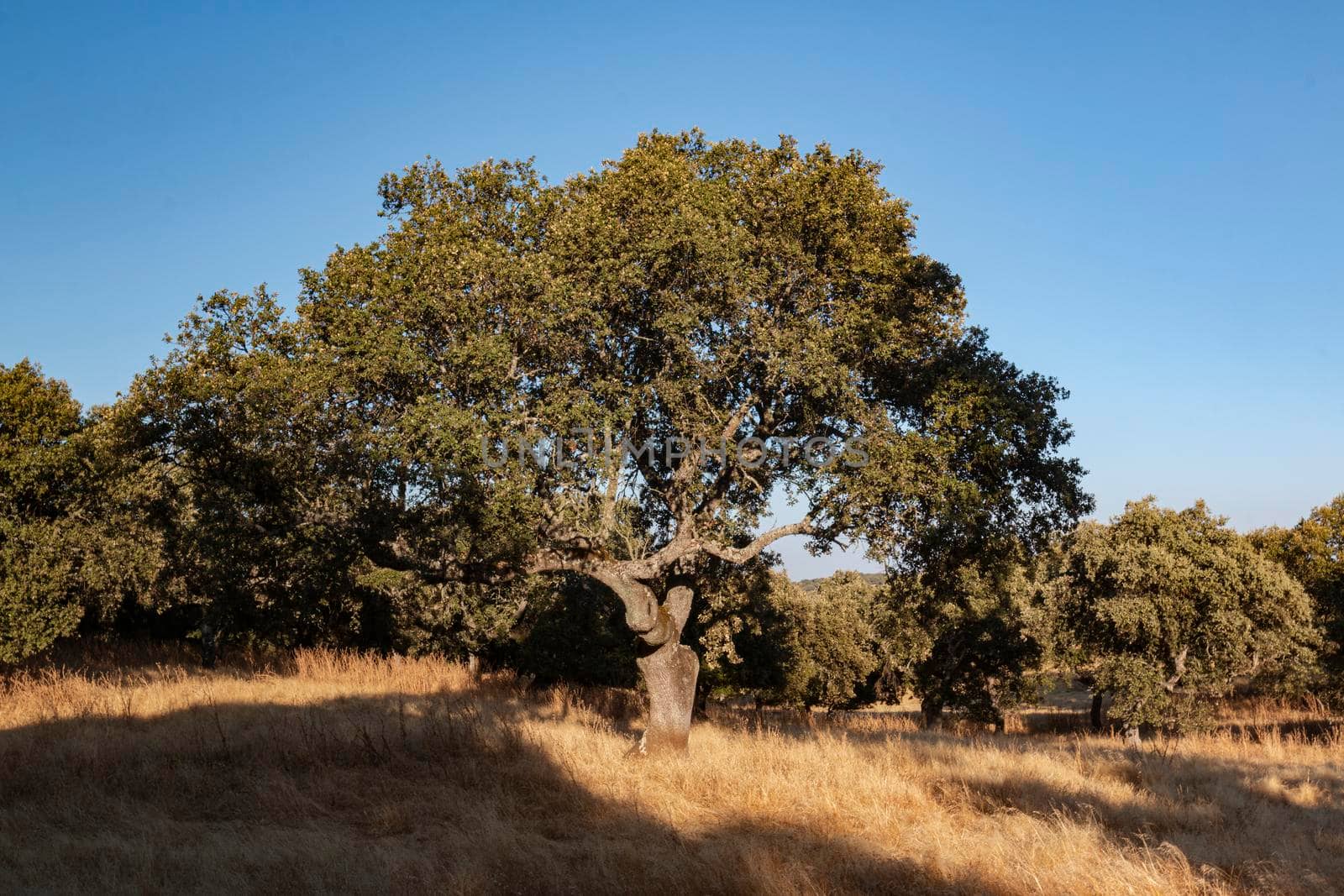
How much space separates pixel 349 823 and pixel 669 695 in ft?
19.9

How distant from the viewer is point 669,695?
49.8 ft

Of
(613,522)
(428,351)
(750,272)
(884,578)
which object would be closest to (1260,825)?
(884,578)

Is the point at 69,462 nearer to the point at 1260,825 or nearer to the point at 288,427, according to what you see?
the point at 288,427

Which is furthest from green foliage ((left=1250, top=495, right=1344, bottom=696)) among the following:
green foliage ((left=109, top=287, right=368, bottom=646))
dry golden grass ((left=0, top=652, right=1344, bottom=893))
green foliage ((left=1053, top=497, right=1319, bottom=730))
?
green foliage ((left=109, top=287, right=368, bottom=646))

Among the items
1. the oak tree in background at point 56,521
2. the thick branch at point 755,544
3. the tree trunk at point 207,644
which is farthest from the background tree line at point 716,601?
the thick branch at point 755,544

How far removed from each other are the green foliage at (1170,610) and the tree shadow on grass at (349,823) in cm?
2369

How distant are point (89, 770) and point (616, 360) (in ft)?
36.0

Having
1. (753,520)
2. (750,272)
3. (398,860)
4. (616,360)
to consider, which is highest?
(750,272)

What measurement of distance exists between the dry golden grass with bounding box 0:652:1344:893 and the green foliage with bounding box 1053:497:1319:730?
35.7ft

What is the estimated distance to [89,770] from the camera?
12367 millimetres

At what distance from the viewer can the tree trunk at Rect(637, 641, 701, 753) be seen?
1487 cm

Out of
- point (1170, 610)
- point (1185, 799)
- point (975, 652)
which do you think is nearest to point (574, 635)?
point (1185, 799)

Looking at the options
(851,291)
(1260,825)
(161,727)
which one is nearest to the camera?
(1260,825)

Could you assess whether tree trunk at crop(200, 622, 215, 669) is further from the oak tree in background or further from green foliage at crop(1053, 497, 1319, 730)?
green foliage at crop(1053, 497, 1319, 730)
